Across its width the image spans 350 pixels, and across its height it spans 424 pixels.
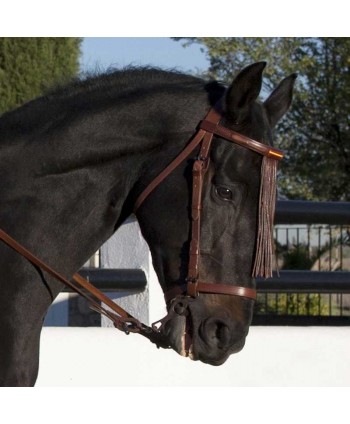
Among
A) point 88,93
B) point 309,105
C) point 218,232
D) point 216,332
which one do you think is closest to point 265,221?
point 218,232

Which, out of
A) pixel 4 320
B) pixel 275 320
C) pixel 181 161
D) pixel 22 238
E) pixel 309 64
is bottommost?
pixel 275 320

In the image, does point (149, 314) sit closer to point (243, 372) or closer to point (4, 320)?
point (243, 372)

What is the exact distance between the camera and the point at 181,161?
326 cm

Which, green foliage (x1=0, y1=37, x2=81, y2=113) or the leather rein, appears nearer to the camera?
the leather rein

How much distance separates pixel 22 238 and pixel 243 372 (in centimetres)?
219

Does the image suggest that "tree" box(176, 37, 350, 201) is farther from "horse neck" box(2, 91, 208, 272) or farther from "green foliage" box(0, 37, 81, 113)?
"horse neck" box(2, 91, 208, 272)

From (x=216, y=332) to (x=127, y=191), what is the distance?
59cm

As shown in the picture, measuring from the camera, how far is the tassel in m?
3.18

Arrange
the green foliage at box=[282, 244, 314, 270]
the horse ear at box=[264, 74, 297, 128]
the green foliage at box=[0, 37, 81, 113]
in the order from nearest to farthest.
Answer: the horse ear at box=[264, 74, 297, 128]
the green foliage at box=[282, 244, 314, 270]
the green foliage at box=[0, 37, 81, 113]

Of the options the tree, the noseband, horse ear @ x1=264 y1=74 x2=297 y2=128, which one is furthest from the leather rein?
the tree

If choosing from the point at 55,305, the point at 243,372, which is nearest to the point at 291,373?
the point at 243,372

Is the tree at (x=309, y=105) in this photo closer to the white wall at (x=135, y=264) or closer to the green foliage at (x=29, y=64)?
the green foliage at (x=29, y=64)

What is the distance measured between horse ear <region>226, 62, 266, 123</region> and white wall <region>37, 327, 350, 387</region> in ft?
6.97

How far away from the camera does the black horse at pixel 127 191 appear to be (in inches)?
125
